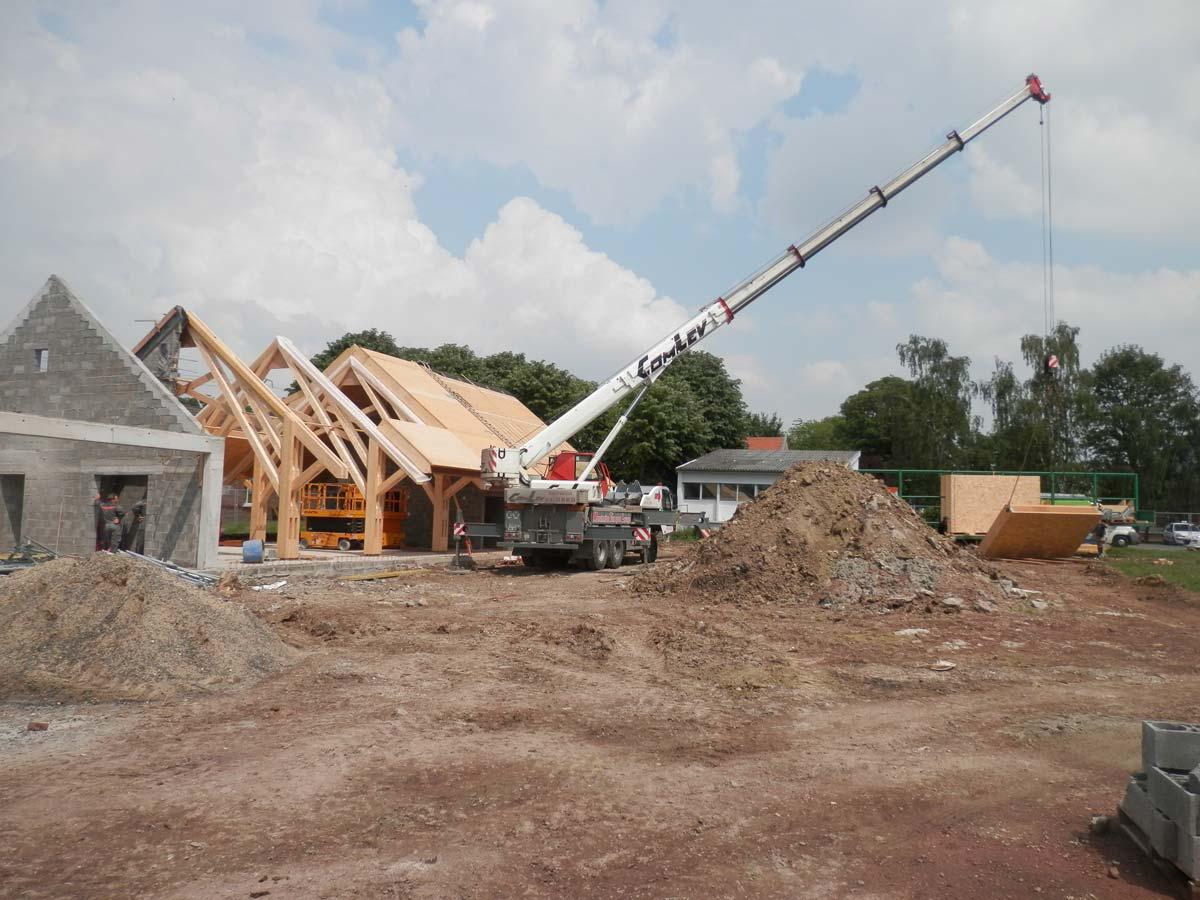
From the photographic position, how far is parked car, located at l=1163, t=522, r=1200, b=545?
38906 mm

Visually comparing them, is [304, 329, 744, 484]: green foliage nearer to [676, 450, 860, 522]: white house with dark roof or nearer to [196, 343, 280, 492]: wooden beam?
[676, 450, 860, 522]: white house with dark roof

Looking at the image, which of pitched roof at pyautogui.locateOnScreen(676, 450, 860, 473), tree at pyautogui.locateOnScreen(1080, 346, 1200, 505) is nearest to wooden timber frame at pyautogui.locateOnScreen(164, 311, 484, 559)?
pitched roof at pyautogui.locateOnScreen(676, 450, 860, 473)

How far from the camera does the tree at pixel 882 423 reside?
49969 mm

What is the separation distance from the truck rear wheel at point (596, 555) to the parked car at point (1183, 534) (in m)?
32.5

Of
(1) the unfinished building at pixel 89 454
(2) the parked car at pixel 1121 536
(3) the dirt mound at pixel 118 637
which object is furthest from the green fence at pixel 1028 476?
(3) the dirt mound at pixel 118 637

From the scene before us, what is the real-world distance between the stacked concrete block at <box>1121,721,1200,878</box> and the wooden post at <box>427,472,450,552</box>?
1986 cm

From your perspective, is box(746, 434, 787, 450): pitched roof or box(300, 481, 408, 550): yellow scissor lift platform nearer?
box(300, 481, 408, 550): yellow scissor lift platform

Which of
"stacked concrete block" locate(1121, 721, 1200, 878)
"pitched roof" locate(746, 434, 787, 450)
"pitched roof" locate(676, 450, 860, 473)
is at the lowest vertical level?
"stacked concrete block" locate(1121, 721, 1200, 878)

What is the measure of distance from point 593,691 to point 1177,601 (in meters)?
12.0

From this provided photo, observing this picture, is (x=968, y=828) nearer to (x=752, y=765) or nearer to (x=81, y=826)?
(x=752, y=765)

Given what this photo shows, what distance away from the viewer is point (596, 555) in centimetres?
2030

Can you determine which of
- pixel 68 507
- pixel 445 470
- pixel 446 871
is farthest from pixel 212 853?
pixel 445 470

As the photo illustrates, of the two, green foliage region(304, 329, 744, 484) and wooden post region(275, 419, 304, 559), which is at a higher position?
green foliage region(304, 329, 744, 484)

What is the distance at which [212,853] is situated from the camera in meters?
4.48
